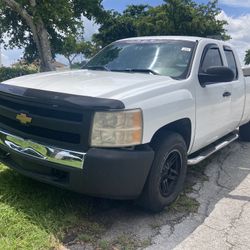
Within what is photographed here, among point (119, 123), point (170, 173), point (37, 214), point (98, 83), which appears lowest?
point (37, 214)

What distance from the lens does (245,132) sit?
7.23m

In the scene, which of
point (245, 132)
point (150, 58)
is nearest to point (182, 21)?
point (245, 132)

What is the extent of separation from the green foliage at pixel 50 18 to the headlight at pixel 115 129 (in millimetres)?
15013

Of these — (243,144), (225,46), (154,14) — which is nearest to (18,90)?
(225,46)

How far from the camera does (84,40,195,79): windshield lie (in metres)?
4.44

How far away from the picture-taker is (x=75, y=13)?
21.8 meters

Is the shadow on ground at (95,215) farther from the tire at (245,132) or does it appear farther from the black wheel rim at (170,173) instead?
the tire at (245,132)

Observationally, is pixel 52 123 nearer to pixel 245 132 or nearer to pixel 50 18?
pixel 245 132

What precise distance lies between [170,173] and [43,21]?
1595 cm

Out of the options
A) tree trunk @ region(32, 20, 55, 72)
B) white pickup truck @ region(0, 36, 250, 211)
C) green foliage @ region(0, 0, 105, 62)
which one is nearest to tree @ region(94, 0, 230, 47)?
green foliage @ region(0, 0, 105, 62)

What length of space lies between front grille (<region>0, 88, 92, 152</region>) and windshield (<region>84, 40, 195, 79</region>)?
4.86ft

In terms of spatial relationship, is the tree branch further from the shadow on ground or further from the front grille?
the front grille

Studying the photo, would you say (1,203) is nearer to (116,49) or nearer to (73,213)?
(73,213)

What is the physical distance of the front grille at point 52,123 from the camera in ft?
10.5
